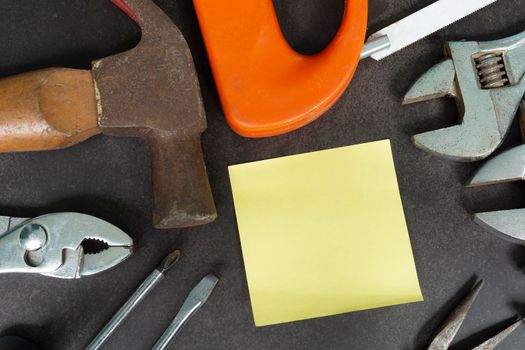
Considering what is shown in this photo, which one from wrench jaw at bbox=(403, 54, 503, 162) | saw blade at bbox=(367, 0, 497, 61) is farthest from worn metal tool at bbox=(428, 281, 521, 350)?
saw blade at bbox=(367, 0, 497, 61)

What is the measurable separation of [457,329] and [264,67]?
52 cm

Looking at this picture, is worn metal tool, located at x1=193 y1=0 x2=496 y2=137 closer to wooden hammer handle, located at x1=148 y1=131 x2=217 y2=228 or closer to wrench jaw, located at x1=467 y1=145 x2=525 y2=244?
wooden hammer handle, located at x1=148 y1=131 x2=217 y2=228

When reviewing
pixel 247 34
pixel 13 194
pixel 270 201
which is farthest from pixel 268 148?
pixel 13 194

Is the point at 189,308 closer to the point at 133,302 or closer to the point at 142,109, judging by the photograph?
the point at 133,302

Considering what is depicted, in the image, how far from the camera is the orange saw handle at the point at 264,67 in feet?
2.33

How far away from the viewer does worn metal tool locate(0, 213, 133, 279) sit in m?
0.71

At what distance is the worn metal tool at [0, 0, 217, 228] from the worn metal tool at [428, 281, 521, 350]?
415mm

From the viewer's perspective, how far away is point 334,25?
81cm

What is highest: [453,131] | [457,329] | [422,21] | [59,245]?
[422,21]

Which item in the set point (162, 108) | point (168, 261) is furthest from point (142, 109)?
point (168, 261)

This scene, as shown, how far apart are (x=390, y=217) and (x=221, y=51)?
393mm

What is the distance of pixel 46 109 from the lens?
665 millimetres

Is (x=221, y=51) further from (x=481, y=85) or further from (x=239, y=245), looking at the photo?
(x=481, y=85)

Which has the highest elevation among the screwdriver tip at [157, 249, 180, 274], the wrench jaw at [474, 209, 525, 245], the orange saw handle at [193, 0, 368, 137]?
the orange saw handle at [193, 0, 368, 137]
